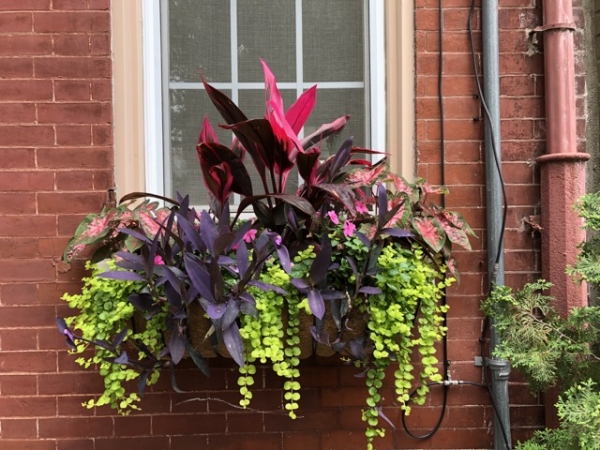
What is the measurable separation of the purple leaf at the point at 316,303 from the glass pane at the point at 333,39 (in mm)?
1107

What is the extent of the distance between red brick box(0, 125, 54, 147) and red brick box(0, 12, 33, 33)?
0.39 m

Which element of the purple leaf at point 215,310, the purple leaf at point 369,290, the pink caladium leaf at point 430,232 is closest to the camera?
the purple leaf at point 215,310

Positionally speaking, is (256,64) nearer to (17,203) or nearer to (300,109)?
(300,109)

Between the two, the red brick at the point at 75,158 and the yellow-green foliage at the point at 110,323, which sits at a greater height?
the red brick at the point at 75,158

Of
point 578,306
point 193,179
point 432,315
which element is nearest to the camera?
point 432,315

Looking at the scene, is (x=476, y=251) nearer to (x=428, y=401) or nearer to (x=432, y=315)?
(x=432, y=315)

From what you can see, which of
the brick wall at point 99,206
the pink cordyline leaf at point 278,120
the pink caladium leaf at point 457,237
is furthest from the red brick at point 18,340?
the pink caladium leaf at point 457,237

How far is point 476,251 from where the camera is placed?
2336mm

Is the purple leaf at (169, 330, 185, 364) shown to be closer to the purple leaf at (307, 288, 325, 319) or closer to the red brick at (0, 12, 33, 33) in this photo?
the purple leaf at (307, 288, 325, 319)

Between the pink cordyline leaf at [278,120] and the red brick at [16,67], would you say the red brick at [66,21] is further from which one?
the pink cordyline leaf at [278,120]

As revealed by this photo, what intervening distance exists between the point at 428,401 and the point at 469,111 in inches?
47.8

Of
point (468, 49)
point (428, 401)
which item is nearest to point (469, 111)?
point (468, 49)

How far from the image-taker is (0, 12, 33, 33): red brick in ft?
7.53

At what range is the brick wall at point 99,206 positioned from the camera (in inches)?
90.5
